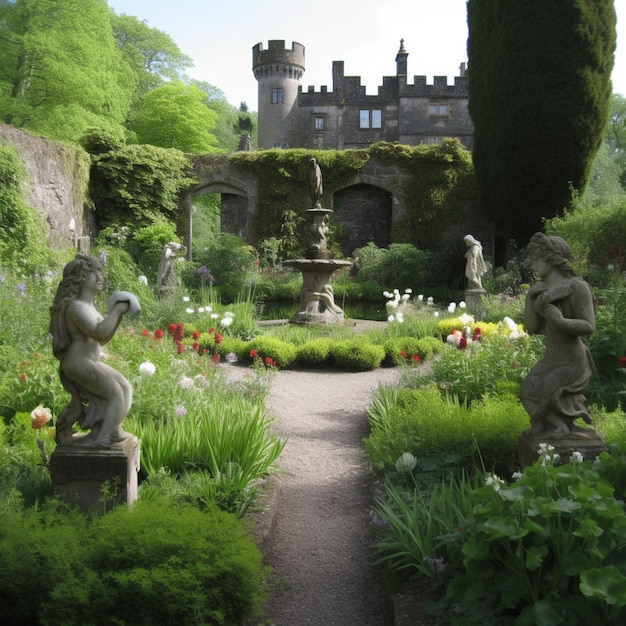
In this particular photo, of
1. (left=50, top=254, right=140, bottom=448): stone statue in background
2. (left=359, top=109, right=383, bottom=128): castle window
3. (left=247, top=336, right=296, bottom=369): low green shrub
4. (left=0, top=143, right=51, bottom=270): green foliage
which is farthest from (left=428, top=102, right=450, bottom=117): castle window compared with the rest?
(left=50, top=254, right=140, bottom=448): stone statue in background

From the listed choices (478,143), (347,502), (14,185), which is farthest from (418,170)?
(347,502)

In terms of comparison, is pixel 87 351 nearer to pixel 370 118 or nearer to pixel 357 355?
pixel 357 355

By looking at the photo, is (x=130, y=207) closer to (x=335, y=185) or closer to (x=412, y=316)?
(x=335, y=185)

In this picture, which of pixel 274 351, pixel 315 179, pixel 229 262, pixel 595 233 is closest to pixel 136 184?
pixel 229 262

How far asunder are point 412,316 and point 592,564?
7.72m

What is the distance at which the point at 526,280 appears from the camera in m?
13.0

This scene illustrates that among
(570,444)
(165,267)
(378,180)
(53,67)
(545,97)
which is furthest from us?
(378,180)

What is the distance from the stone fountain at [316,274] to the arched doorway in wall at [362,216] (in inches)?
285

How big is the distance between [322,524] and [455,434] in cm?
103

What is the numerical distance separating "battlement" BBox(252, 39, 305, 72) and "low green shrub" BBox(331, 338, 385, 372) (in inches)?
1127

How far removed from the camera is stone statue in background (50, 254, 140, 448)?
281 cm

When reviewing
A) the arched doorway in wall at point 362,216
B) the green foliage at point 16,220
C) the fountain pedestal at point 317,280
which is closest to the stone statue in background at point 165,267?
the green foliage at point 16,220

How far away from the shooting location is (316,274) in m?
10.4

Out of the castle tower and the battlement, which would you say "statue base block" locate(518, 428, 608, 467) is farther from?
the battlement
